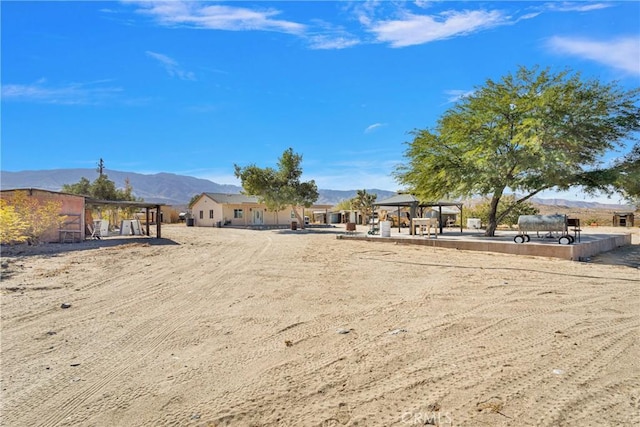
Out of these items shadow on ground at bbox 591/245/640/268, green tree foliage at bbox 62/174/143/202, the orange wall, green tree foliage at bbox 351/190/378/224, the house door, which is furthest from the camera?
green tree foliage at bbox 351/190/378/224

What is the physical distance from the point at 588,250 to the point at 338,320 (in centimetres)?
1187

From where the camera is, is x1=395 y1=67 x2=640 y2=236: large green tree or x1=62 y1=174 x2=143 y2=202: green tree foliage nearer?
x1=395 y1=67 x2=640 y2=236: large green tree

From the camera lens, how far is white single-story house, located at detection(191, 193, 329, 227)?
41125 millimetres

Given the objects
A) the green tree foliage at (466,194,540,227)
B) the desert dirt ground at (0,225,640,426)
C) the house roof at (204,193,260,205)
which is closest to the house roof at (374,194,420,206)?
the green tree foliage at (466,194,540,227)

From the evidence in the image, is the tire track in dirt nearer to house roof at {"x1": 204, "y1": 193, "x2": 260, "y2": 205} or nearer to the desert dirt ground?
the desert dirt ground

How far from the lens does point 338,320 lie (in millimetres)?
5480

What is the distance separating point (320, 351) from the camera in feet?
13.9

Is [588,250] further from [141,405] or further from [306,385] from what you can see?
[141,405]

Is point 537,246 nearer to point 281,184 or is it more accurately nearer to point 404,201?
point 404,201

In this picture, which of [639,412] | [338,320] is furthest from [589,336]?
[338,320]

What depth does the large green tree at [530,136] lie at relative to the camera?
1419 cm

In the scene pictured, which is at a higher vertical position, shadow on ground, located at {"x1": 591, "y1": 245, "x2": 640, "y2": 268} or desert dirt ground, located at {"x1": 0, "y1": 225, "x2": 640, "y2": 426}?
shadow on ground, located at {"x1": 591, "y1": 245, "x2": 640, "y2": 268}

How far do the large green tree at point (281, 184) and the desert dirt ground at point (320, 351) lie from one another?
24.1 meters

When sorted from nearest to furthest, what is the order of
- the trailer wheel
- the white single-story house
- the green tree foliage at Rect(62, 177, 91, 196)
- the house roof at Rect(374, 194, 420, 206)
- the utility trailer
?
the trailer wheel → the utility trailer → the house roof at Rect(374, 194, 420, 206) → the green tree foliage at Rect(62, 177, 91, 196) → the white single-story house
